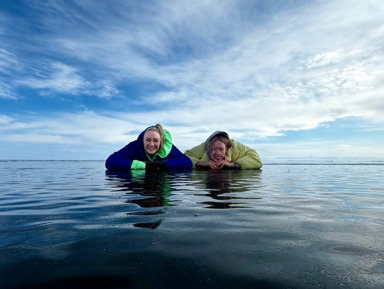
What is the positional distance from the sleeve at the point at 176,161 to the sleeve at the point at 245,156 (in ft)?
6.56

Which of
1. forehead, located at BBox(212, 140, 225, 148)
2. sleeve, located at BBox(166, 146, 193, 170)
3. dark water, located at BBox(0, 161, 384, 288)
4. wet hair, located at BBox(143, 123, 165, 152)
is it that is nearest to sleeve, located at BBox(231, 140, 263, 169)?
forehead, located at BBox(212, 140, 225, 148)

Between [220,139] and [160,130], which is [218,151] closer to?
[220,139]

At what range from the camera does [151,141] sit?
923 centimetres

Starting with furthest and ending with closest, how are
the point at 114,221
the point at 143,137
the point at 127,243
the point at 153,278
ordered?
1. the point at 143,137
2. the point at 114,221
3. the point at 127,243
4. the point at 153,278

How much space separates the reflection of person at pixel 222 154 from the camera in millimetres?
9625

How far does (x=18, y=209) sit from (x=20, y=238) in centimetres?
144

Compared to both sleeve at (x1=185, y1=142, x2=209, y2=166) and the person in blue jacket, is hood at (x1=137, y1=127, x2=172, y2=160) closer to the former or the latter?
the person in blue jacket

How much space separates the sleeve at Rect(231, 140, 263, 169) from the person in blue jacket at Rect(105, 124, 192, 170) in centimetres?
202

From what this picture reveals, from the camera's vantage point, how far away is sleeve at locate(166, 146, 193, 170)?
30.8 feet

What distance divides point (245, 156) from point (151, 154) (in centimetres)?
375

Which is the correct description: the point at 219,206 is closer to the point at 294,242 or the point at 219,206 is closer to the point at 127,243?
the point at 294,242

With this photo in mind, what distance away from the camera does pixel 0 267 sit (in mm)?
1396

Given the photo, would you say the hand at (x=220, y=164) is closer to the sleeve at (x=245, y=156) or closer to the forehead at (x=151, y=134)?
the sleeve at (x=245, y=156)

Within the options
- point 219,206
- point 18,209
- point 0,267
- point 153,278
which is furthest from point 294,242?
point 18,209
